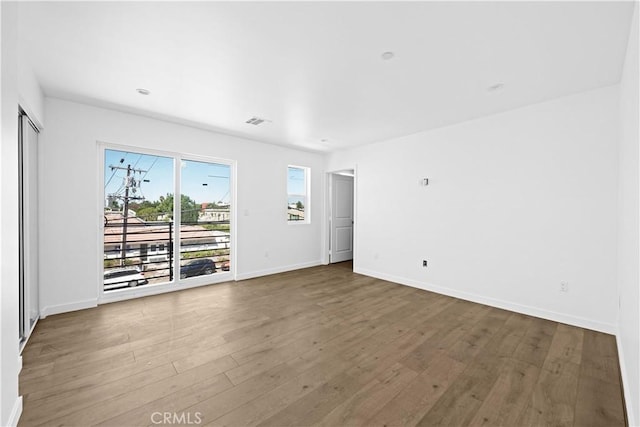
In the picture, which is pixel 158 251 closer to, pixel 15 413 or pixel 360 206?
pixel 15 413

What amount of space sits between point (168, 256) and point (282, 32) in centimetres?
365

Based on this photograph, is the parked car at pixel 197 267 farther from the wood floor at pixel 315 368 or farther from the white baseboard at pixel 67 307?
the white baseboard at pixel 67 307

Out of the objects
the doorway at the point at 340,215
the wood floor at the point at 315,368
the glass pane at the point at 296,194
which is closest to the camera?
the wood floor at the point at 315,368

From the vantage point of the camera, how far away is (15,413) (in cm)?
157

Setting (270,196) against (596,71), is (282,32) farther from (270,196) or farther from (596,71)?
(270,196)

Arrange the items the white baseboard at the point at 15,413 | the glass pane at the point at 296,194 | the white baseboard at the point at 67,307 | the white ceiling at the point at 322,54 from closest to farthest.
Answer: the white baseboard at the point at 15,413 → the white ceiling at the point at 322,54 → the white baseboard at the point at 67,307 → the glass pane at the point at 296,194

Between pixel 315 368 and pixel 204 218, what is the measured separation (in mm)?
3298

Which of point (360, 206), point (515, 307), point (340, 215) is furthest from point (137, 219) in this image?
point (515, 307)

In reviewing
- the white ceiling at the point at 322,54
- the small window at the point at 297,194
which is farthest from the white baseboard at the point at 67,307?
the small window at the point at 297,194

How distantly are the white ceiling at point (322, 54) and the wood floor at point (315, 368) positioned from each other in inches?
101

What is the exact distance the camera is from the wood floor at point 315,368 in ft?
5.56

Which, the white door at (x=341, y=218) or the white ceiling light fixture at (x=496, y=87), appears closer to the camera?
the white ceiling light fixture at (x=496, y=87)

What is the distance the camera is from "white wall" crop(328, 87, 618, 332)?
113 inches

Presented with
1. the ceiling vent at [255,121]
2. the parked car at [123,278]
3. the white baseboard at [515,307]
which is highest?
the ceiling vent at [255,121]
